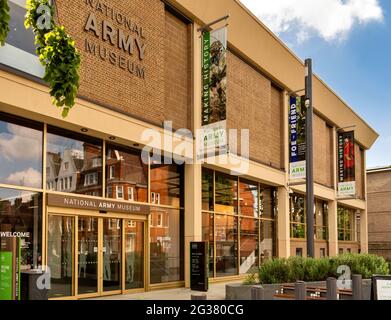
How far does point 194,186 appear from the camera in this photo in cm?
1858

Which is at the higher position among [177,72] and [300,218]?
[177,72]

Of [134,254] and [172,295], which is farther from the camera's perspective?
[134,254]

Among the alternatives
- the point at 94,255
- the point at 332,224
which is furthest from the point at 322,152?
the point at 94,255

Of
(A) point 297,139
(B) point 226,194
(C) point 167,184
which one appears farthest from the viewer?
(A) point 297,139

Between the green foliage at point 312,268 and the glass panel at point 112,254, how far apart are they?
14.1 feet

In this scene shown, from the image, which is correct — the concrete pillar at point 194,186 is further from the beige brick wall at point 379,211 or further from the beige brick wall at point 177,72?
the beige brick wall at point 379,211

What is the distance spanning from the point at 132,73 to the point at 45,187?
4785 mm

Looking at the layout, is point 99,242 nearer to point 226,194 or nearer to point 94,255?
point 94,255

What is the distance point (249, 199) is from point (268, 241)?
3110 mm

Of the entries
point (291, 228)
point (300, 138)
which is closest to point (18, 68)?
point (300, 138)

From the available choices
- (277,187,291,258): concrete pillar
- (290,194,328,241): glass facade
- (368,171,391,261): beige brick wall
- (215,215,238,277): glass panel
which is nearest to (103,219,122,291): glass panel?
(215,215,238,277): glass panel

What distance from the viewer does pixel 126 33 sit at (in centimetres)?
1590

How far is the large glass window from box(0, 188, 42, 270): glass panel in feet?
95.1
